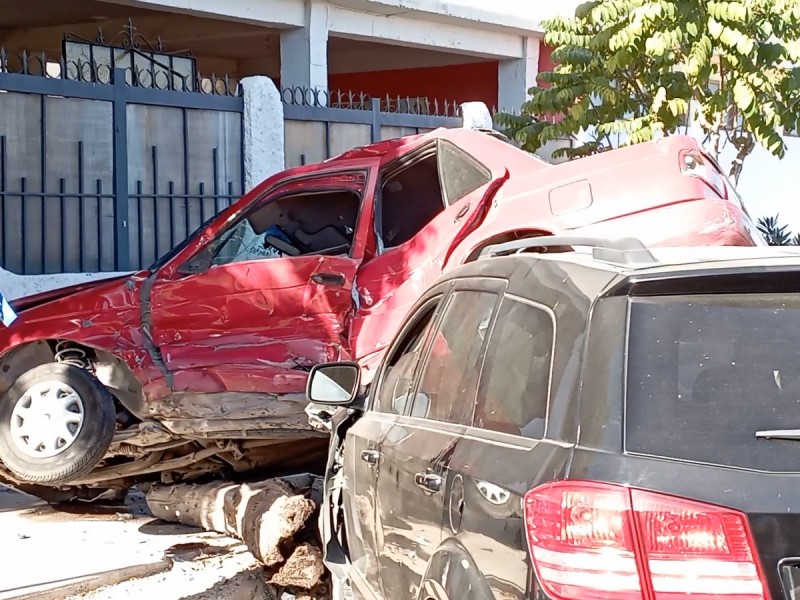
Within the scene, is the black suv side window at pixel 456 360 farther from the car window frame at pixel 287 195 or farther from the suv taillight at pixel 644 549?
the car window frame at pixel 287 195

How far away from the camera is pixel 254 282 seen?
22.1 ft

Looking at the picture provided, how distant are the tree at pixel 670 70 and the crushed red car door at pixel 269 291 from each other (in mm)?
4072

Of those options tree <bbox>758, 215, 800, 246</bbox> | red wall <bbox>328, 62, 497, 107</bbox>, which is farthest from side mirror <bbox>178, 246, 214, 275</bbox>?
tree <bbox>758, 215, 800, 246</bbox>

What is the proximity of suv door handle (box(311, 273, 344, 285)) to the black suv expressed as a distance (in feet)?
11.7

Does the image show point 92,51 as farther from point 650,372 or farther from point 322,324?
point 650,372

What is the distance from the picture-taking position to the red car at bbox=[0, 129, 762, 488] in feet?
20.6

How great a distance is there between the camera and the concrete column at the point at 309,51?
41.6 feet

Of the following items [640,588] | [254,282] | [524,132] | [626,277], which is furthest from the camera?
[524,132]

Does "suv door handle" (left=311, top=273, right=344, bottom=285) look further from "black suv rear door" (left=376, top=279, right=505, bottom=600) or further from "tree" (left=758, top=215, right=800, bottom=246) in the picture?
"tree" (left=758, top=215, right=800, bottom=246)

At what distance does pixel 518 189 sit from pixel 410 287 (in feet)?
2.76

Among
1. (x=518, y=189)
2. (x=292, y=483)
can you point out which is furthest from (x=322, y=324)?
(x=518, y=189)

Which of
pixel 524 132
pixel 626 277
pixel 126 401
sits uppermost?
pixel 524 132

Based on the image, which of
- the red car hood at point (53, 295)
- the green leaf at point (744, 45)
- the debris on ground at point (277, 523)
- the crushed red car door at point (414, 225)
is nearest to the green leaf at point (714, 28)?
the green leaf at point (744, 45)

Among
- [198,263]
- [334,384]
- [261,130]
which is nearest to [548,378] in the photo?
[334,384]
